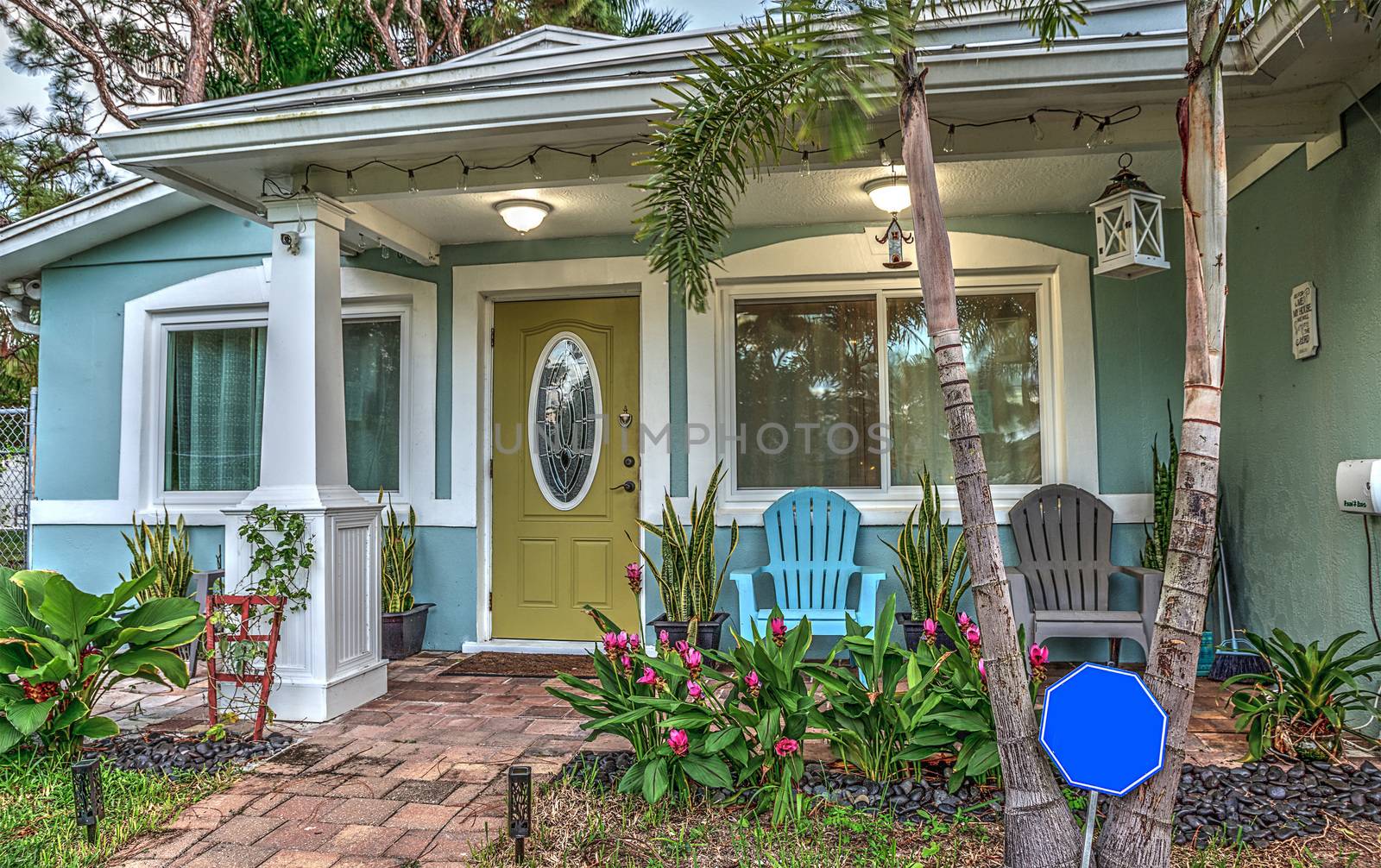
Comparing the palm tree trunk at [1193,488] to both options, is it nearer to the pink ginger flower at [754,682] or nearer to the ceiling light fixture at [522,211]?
the pink ginger flower at [754,682]

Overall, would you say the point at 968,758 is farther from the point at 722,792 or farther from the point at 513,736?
the point at 513,736

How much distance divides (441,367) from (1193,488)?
3815 millimetres

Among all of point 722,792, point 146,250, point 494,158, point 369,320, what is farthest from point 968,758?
point 146,250

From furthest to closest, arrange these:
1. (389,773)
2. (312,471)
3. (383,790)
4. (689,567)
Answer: (689,567) < (312,471) < (389,773) < (383,790)

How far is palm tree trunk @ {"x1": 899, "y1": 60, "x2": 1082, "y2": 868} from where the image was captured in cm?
190

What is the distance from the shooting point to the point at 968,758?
228 centimetres

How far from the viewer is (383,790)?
263 cm

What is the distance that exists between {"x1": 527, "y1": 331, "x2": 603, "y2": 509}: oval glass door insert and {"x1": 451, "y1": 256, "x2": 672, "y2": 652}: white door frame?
0.86 ft

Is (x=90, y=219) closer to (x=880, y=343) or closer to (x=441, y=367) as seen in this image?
(x=441, y=367)

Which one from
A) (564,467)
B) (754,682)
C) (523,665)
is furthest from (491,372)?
(754,682)

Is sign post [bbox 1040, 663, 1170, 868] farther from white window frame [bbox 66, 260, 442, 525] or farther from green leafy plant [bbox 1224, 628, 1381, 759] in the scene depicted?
white window frame [bbox 66, 260, 442, 525]

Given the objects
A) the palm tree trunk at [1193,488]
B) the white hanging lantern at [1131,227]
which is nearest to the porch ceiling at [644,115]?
the white hanging lantern at [1131,227]

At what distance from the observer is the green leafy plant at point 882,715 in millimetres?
2375

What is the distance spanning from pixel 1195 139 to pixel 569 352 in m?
3.37
